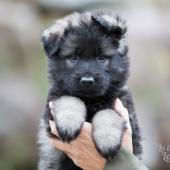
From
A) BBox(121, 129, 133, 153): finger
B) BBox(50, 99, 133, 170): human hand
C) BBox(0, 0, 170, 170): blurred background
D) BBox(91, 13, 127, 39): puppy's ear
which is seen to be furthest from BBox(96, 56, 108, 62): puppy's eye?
BBox(0, 0, 170, 170): blurred background

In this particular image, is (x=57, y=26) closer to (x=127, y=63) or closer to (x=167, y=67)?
(x=127, y=63)

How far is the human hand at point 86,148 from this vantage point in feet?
13.5

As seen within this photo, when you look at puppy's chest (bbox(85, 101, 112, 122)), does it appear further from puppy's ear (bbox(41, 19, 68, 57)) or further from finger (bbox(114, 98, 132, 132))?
puppy's ear (bbox(41, 19, 68, 57))

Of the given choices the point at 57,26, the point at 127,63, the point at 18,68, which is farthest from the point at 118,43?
the point at 18,68

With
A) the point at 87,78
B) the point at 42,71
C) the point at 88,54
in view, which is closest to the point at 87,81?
the point at 87,78

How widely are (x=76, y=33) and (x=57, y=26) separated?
22cm

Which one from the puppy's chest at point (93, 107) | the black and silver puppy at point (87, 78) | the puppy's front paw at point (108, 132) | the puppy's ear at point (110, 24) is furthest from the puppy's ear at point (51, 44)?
the puppy's front paw at point (108, 132)

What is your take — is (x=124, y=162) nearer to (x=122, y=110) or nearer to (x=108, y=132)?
(x=108, y=132)

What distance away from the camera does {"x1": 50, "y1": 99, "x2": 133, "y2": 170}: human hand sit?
4125 millimetres

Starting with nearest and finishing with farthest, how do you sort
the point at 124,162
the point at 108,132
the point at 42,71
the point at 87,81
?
1. the point at 124,162
2. the point at 108,132
3. the point at 87,81
4. the point at 42,71

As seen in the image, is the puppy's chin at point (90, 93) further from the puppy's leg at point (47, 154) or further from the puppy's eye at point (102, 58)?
the puppy's leg at point (47, 154)

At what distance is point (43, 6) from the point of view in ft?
30.1

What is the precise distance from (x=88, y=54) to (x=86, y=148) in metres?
0.62

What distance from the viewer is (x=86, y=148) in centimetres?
416
